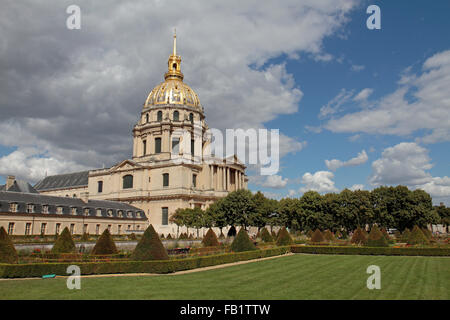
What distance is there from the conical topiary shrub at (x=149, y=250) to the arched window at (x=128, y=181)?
54455 millimetres

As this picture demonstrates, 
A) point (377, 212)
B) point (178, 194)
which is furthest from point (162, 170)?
point (377, 212)

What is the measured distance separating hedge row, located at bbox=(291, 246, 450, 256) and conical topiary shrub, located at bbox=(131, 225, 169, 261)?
18773 mm

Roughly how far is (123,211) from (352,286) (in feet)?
174

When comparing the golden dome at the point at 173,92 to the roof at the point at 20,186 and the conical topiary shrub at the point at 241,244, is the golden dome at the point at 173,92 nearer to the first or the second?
the roof at the point at 20,186

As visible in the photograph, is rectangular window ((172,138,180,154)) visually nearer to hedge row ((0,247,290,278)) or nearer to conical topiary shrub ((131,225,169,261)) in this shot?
hedge row ((0,247,290,278))

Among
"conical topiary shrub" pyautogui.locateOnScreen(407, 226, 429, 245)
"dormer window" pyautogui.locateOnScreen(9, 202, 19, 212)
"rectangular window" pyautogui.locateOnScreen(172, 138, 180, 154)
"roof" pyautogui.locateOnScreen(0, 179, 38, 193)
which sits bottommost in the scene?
"conical topiary shrub" pyautogui.locateOnScreen(407, 226, 429, 245)

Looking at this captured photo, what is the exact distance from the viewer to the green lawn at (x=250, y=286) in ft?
42.4

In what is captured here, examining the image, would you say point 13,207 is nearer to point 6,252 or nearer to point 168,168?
point 6,252

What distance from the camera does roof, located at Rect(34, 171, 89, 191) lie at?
8488 centimetres

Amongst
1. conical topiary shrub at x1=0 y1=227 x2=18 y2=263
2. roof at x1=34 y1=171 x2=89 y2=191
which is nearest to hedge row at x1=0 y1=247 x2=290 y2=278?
conical topiary shrub at x1=0 y1=227 x2=18 y2=263

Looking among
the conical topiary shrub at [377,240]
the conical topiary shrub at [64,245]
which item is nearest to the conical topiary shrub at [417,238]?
the conical topiary shrub at [377,240]

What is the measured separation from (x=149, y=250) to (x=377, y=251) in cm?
2147

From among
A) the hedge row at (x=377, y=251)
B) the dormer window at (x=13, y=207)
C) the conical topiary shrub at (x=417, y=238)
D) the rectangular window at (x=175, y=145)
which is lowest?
the hedge row at (x=377, y=251)

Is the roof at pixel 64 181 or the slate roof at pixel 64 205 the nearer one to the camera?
the slate roof at pixel 64 205
